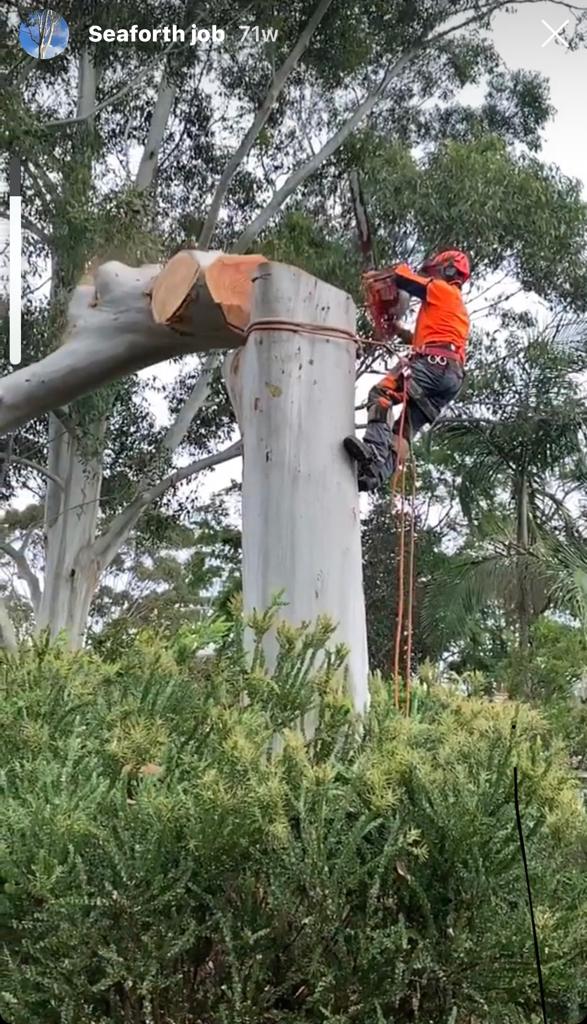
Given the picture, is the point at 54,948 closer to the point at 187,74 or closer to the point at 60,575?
the point at 60,575

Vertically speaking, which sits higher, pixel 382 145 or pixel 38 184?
pixel 382 145

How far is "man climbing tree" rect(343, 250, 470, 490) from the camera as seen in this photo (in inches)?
109

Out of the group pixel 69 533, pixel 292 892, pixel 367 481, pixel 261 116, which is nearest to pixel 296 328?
pixel 367 481

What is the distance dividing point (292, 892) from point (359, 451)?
113 centimetres

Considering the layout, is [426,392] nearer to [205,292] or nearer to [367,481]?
[367,481]

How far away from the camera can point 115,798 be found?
1.42 meters

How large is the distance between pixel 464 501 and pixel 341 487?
778 cm

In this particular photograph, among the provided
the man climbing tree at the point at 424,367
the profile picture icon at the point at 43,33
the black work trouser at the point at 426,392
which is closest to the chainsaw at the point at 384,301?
the man climbing tree at the point at 424,367

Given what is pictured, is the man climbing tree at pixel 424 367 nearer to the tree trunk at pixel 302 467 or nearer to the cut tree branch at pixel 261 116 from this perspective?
the tree trunk at pixel 302 467

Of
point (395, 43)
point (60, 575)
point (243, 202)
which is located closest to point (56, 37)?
point (243, 202)

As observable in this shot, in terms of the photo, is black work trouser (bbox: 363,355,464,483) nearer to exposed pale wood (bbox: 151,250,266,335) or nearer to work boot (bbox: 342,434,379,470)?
work boot (bbox: 342,434,379,470)

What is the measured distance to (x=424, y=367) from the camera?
2938 mm

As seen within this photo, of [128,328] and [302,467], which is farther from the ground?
[128,328]

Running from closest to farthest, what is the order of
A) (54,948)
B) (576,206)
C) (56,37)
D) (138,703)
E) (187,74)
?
(54,948) < (138,703) < (56,37) < (187,74) < (576,206)
